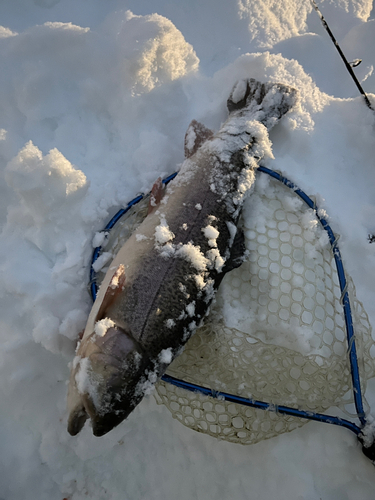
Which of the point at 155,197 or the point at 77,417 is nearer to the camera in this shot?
the point at 77,417

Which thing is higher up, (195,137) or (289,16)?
(289,16)

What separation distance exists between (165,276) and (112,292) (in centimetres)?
41

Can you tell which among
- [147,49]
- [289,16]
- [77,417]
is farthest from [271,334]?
[289,16]

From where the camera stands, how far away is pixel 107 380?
2.16m

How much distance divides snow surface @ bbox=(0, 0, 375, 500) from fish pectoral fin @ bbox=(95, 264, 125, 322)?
0.51 meters

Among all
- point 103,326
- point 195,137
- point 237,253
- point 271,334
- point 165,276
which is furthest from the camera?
point 195,137

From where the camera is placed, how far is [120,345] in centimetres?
225

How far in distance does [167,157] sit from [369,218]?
227cm

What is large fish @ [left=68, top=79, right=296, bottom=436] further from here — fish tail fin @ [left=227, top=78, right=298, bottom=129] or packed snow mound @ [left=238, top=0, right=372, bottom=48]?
packed snow mound @ [left=238, top=0, right=372, bottom=48]

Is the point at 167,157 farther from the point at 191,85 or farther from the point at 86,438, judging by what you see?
the point at 86,438

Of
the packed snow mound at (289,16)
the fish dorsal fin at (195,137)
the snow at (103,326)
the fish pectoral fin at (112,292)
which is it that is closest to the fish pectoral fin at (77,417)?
the snow at (103,326)

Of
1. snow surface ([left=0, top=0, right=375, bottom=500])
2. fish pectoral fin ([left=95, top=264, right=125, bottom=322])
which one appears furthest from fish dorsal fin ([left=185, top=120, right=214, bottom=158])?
fish pectoral fin ([left=95, top=264, right=125, bottom=322])

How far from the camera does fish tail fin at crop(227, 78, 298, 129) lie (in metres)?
3.38

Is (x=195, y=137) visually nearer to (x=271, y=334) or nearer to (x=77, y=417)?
(x=271, y=334)
